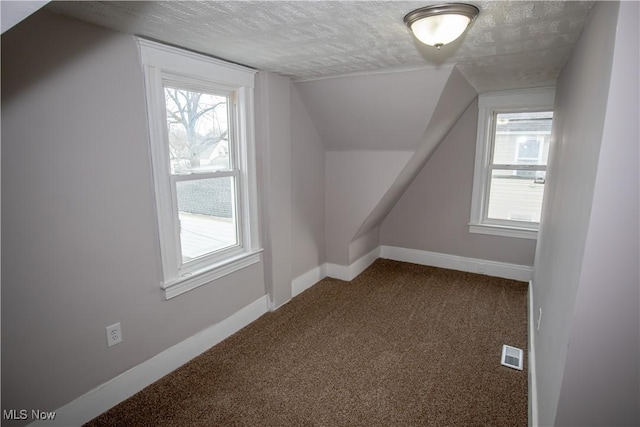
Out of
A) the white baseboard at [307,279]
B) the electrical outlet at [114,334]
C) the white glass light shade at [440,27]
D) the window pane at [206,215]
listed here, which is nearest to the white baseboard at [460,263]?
the white baseboard at [307,279]

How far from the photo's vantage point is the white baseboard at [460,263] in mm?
3785

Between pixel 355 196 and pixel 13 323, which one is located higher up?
pixel 355 196

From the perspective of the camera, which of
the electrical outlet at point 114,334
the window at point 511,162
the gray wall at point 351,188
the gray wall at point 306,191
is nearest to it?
the electrical outlet at point 114,334

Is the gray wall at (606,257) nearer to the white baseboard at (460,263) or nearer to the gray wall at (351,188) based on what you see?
the gray wall at (351,188)

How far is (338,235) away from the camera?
12.5 ft

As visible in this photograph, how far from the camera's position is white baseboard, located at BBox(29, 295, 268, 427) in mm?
1803

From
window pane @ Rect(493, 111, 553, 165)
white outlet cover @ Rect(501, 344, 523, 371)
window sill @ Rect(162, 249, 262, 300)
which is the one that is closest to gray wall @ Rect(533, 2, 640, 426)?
white outlet cover @ Rect(501, 344, 523, 371)

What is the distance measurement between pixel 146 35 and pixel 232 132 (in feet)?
2.95

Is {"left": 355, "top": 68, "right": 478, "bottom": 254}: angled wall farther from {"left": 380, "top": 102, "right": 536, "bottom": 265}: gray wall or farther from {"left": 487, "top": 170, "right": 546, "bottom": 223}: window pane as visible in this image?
{"left": 487, "top": 170, "right": 546, "bottom": 223}: window pane

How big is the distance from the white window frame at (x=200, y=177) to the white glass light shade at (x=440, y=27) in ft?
4.52

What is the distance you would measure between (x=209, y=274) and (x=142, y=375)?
727 millimetres

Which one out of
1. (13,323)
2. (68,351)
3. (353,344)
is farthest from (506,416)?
(13,323)

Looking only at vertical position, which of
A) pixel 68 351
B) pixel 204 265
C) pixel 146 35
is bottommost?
pixel 68 351

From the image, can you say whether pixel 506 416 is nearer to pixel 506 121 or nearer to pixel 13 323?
pixel 13 323
